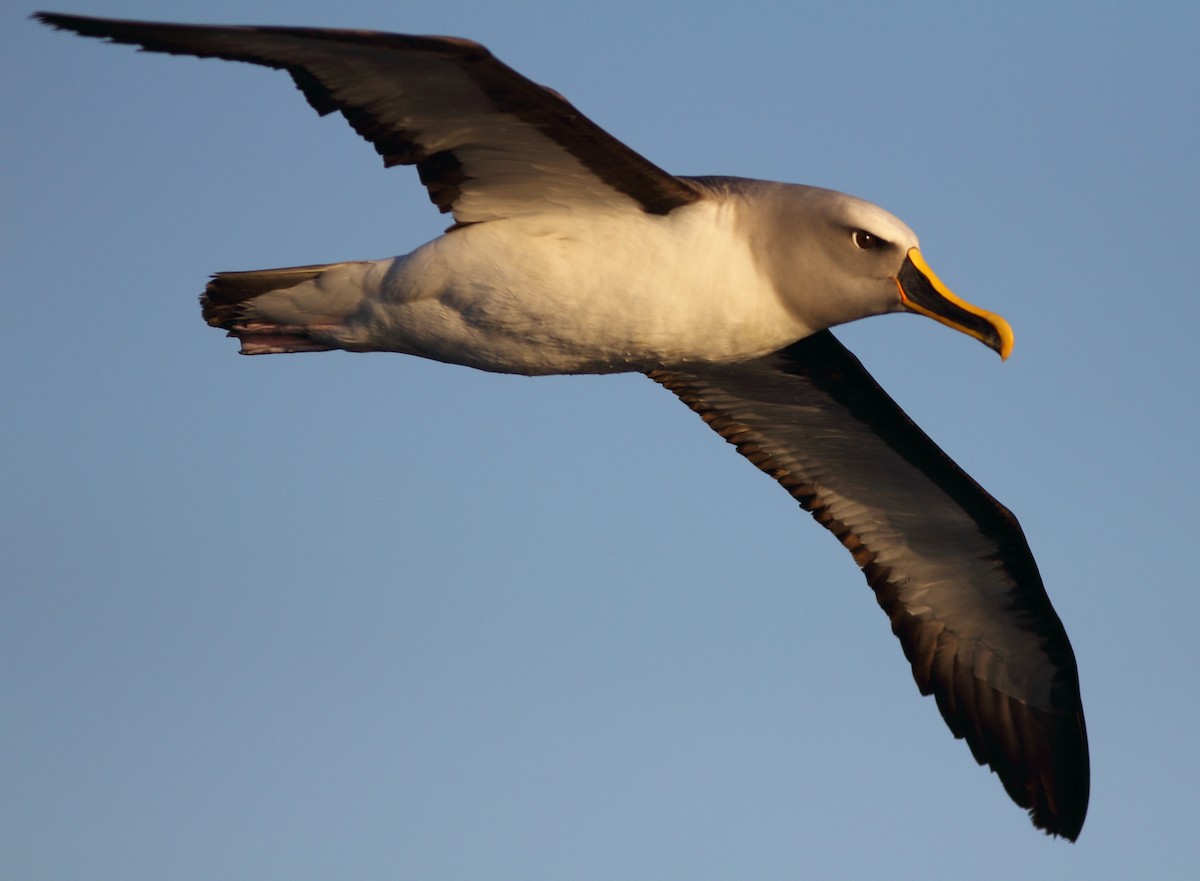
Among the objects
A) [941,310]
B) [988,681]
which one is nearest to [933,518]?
[988,681]

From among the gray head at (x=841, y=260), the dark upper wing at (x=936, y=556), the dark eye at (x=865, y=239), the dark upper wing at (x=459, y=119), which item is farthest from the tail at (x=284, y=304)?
the dark eye at (x=865, y=239)

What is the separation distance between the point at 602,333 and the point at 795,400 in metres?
2.73

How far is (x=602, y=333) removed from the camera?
794cm

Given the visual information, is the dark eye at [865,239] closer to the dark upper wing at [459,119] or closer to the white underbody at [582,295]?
the white underbody at [582,295]

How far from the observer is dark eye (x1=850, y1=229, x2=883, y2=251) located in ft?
26.5

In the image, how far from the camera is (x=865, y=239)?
8094 mm

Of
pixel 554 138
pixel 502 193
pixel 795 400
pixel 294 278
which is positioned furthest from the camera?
pixel 795 400

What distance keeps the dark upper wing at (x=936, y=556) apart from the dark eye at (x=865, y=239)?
2.05 metres

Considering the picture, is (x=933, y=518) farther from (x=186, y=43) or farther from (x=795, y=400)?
(x=186, y=43)

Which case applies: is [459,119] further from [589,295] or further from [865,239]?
[865,239]

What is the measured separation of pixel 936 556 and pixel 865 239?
11.4ft

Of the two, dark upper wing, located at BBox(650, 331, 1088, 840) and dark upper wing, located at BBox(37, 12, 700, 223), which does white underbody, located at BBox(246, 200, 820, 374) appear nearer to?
dark upper wing, located at BBox(37, 12, 700, 223)

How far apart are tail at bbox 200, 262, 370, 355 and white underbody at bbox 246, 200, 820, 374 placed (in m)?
0.08

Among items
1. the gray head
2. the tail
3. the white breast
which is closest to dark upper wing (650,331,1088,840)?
the gray head
